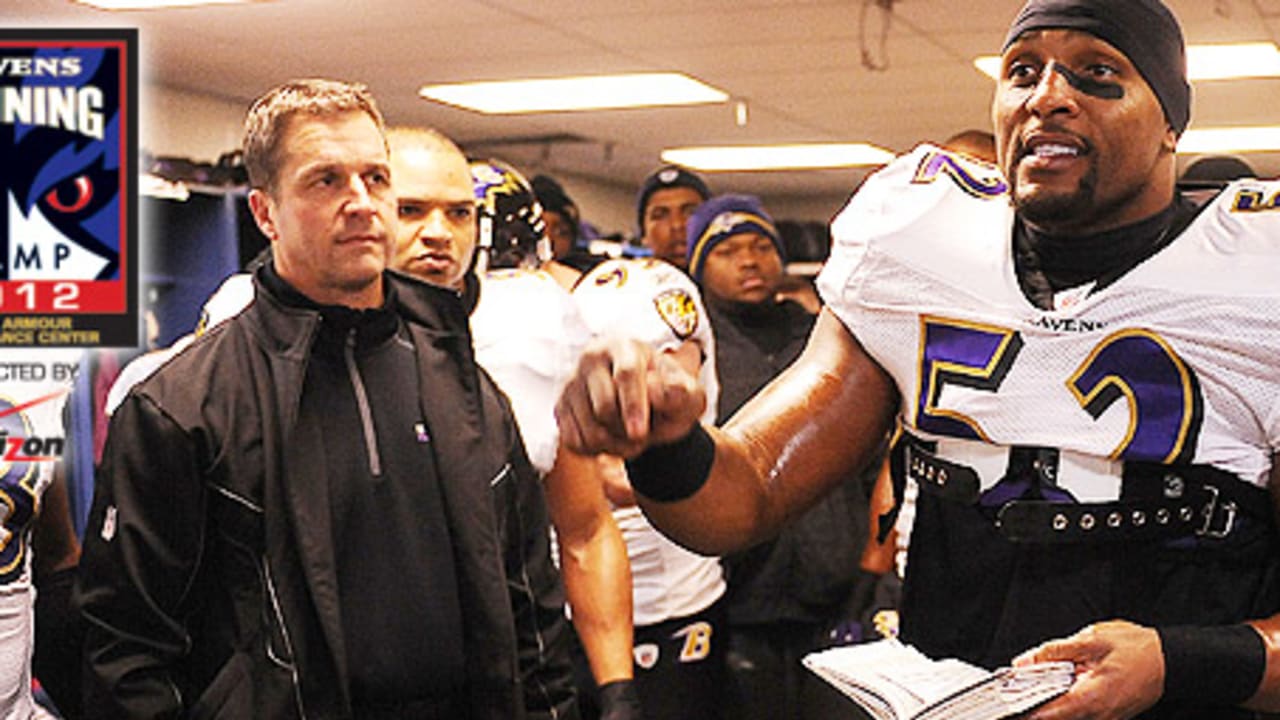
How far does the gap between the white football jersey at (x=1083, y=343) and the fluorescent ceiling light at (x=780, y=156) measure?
11082 millimetres

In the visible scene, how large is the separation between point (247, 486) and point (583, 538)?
3.52 feet

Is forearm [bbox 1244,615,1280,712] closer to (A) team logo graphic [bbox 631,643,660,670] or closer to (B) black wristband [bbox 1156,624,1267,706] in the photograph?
(B) black wristband [bbox 1156,624,1267,706]

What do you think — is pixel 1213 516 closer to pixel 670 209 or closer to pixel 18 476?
pixel 18 476

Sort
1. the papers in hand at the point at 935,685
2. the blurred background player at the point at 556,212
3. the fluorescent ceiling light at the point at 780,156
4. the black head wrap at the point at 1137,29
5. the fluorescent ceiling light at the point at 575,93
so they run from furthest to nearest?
the fluorescent ceiling light at the point at 780,156 < the fluorescent ceiling light at the point at 575,93 < the blurred background player at the point at 556,212 < the black head wrap at the point at 1137,29 < the papers in hand at the point at 935,685

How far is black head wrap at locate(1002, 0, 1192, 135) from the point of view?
1988 millimetres

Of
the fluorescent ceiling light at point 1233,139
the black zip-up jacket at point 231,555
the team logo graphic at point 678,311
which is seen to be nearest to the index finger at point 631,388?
the black zip-up jacket at point 231,555

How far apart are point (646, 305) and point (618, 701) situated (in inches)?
42.4

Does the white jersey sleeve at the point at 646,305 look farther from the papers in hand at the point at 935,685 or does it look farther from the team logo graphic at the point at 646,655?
Result: the papers in hand at the point at 935,685

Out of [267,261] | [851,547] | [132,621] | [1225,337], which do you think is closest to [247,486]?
[132,621]

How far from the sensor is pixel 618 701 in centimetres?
327

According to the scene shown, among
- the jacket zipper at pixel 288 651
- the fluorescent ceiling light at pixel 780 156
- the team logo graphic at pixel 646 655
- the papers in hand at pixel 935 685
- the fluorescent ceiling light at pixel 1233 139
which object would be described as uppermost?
the fluorescent ceiling light at pixel 1233 139

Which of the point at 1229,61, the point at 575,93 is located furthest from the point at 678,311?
the point at 575,93

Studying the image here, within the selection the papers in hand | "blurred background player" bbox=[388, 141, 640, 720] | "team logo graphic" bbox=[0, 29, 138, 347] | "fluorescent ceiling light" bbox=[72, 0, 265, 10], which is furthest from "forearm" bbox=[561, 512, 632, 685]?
"fluorescent ceiling light" bbox=[72, 0, 265, 10]

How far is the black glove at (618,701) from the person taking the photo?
A: 3.25 meters
